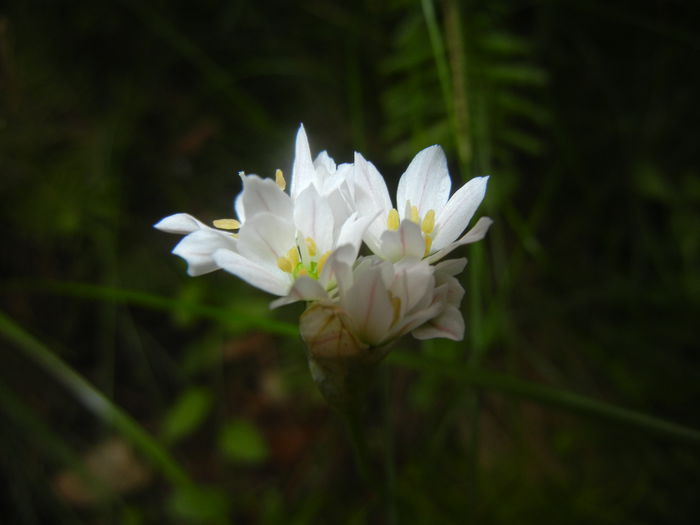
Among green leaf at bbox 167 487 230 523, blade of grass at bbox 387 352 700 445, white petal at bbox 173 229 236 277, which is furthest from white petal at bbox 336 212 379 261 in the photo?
green leaf at bbox 167 487 230 523

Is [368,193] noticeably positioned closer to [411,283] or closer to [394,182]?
[411,283]

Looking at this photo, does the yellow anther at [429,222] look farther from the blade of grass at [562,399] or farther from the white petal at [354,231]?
the blade of grass at [562,399]

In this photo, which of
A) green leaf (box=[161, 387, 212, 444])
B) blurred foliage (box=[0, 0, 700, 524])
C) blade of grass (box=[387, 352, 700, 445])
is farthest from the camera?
green leaf (box=[161, 387, 212, 444])

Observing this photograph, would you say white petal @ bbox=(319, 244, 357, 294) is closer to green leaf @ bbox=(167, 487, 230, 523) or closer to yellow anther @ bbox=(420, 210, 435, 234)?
yellow anther @ bbox=(420, 210, 435, 234)

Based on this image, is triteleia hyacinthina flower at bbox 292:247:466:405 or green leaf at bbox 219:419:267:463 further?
green leaf at bbox 219:419:267:463

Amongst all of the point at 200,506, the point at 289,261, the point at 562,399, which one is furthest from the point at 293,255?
the point at 200,506


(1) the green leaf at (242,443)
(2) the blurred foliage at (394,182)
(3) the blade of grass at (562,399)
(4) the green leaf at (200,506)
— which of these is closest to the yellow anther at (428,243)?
(3) the blade of grass at (562,399)

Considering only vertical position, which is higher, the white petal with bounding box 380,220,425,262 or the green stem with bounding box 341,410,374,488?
the white petal with bounding box 380,220,425,262
